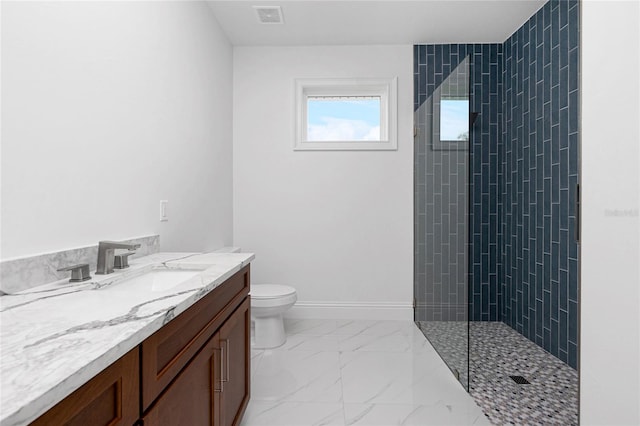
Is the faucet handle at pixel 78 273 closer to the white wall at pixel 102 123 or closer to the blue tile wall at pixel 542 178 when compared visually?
the white wall at pixel 102 123

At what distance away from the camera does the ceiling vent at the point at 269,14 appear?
2.59m

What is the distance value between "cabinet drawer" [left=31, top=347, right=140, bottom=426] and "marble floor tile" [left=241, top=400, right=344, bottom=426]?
1157 millimetres

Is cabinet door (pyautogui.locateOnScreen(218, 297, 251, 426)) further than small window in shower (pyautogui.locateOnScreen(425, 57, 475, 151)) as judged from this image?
No

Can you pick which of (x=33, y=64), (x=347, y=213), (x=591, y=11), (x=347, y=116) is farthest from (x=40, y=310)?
(x=347, y=116)

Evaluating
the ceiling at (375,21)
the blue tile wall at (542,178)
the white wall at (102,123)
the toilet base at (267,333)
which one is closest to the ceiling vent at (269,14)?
the ceiling at (375,21)

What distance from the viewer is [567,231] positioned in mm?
2295

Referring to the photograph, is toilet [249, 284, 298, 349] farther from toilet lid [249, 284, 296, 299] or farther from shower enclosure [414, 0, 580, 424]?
shower enclosure [414, 0, 580, 424]

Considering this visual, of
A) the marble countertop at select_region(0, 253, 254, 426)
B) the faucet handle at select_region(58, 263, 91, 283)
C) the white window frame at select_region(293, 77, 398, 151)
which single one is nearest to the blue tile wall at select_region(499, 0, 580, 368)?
the white window frame at select_region(293, 77, 398, 151)

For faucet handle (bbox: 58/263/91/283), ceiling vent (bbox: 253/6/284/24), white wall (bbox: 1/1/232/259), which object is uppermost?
ceiling vent (bbox: 253/6/284/24)

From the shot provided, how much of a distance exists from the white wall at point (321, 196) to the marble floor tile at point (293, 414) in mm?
1410

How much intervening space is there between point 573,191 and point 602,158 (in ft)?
4.93

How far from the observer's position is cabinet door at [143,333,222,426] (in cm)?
83

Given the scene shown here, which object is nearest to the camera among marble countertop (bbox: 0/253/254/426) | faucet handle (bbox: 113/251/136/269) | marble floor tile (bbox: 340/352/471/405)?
marble countertop (bbox: 0/253/254/426)

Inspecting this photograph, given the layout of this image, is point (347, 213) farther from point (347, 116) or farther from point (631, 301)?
point (631, 301)
